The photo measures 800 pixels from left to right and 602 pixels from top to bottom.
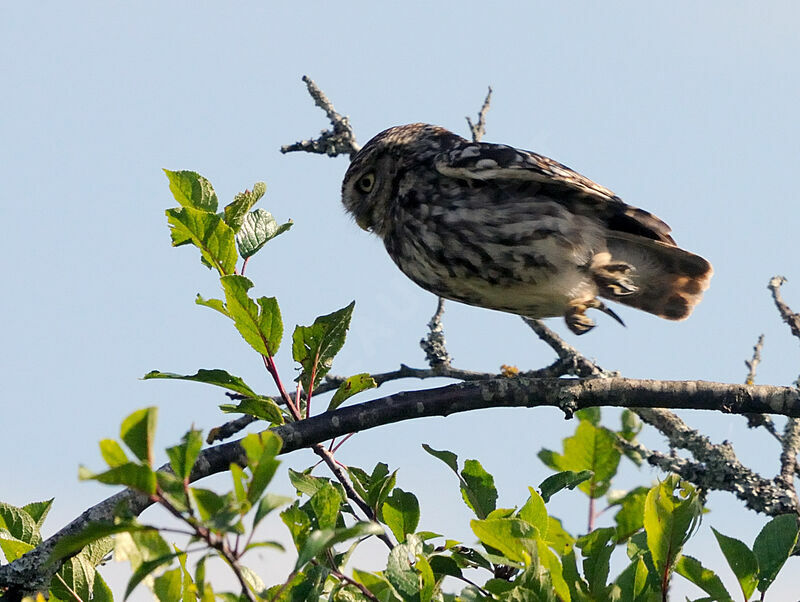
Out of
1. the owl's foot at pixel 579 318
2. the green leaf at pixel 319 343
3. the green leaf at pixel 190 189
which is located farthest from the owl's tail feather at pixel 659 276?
the green leaf at pixel 190 189

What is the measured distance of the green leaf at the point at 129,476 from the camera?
1.79 m

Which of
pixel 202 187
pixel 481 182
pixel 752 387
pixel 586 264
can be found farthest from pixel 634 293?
pixel 202 187

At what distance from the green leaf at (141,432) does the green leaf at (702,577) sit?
1.41 m

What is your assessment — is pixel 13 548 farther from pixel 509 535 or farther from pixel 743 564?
pixel 743 564

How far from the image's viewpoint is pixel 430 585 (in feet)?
7.64

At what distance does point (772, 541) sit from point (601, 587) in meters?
0.54

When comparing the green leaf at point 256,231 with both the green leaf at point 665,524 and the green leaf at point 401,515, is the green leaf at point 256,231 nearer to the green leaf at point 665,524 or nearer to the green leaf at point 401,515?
the green leaf at point 401,515

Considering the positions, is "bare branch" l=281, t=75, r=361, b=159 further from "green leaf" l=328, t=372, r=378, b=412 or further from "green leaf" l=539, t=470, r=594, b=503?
"green leaf" l=539, t=470, r=594, b=503

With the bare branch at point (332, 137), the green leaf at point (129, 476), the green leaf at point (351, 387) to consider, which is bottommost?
the green leaf at point (129, 476)

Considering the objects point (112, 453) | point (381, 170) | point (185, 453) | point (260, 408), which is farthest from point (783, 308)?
point (112, 453)

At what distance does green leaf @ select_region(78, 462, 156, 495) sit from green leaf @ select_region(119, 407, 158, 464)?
3 centimetres

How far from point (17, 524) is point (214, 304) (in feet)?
2.89

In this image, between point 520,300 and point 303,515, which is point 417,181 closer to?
point 520,300

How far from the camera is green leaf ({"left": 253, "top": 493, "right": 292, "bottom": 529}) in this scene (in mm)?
1845
